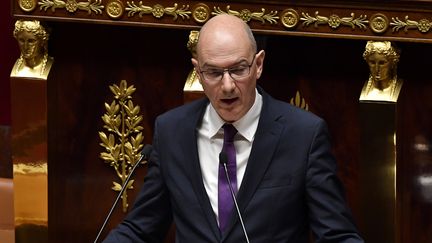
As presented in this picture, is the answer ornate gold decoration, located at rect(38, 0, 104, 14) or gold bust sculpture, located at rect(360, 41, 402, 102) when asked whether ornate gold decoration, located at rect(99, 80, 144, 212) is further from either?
gold bust sculpture, located at rect(360, 41, 402, 102)

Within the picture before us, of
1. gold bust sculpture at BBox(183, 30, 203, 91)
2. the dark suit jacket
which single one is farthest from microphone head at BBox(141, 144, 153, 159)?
gold bust sculpture at BBox(183, 30, 203, 91)

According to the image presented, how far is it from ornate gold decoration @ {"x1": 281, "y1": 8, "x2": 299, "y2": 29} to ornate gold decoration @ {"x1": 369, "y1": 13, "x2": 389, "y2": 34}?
0.16 metres

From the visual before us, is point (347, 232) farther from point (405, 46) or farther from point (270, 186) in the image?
point (405, 46)

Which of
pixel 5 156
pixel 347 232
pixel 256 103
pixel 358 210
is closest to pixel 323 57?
pixel 358 210

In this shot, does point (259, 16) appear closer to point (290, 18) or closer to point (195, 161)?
point (290, 18)

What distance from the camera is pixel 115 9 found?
109 inches

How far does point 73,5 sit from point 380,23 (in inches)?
25.6

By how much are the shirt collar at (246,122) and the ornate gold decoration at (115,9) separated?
62 centimetres

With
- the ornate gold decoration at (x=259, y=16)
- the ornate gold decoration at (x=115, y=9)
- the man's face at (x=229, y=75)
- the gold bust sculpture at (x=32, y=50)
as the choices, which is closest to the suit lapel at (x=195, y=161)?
the man's face at (x=229, y=75)

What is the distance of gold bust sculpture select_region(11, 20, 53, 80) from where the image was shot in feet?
9.26

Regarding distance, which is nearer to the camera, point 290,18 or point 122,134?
point 290,18

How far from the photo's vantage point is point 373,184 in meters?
2.69

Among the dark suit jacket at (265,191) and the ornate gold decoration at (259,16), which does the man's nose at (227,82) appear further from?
the ornate gold decoration at (259,16)

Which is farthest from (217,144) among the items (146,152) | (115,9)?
(115,9)
